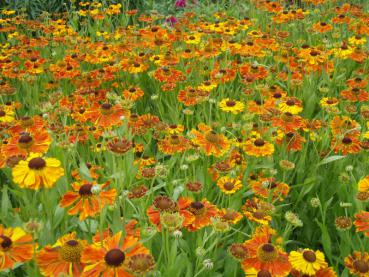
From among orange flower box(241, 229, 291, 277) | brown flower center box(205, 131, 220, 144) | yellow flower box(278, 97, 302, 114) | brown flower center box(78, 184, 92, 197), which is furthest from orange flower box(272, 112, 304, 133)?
brown flower center box(78, 184, 92, 197)

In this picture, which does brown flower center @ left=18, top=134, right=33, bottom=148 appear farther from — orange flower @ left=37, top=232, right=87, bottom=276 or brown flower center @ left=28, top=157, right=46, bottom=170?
orange flower @ left=37, top=232, right=87, bottom=276

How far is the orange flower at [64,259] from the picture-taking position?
1057 millimetres

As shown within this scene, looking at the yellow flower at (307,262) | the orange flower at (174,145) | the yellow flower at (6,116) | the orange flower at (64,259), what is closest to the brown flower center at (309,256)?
the yellow flower at (307,262)

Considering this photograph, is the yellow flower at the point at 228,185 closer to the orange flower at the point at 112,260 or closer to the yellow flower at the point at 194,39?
the orange flower at the point at 112,260

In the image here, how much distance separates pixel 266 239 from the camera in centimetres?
131

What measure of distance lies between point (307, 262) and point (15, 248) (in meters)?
0.73

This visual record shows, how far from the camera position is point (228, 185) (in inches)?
60.9

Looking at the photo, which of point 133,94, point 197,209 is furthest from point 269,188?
point 133,94

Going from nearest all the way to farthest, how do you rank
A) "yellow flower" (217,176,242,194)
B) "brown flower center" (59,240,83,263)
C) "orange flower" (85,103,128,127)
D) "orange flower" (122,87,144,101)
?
"brown flower center" (59,240,83,263), "yellow flower" (217,176,242,194), "orange flower" (85,103,128,127), "orange flower" (122,87,144,101)

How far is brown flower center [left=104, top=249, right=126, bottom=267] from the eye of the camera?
3.21ft

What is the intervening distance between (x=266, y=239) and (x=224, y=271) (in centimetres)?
22

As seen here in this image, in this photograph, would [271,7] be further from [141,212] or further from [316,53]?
[141,212]

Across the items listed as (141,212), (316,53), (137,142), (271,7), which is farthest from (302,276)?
(271,7)

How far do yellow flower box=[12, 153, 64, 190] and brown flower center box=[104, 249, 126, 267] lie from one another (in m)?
0.30
